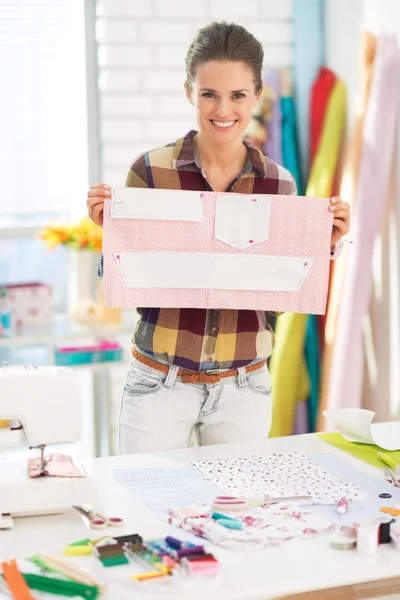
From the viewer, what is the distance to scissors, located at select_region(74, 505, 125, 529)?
1.68 m

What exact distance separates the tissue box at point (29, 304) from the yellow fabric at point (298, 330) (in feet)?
3.32

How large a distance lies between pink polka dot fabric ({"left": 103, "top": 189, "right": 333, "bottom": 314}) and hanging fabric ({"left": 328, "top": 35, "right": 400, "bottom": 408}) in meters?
1.31

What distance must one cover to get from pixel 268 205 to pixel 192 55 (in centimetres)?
42

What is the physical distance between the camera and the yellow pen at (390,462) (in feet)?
6.64

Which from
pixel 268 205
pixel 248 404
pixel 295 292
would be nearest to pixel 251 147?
pixel 268 205

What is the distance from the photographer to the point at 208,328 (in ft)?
7.47

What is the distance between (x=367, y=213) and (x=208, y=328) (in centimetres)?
153

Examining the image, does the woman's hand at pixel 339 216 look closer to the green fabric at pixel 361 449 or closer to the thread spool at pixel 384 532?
the green fabric at pixel 361 449

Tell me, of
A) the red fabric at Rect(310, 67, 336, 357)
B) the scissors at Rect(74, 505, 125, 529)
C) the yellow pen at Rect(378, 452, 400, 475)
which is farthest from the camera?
the red fabric at Rect(310, 67, 336, 357)

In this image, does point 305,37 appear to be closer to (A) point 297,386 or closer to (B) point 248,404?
(A) point 297,386

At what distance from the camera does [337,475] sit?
1.99 meters

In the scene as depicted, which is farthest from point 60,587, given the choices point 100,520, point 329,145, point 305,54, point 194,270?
point 305,54

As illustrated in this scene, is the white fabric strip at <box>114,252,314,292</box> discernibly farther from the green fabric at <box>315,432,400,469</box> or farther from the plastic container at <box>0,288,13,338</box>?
the plastic container at <box>0,288,13,338</box>

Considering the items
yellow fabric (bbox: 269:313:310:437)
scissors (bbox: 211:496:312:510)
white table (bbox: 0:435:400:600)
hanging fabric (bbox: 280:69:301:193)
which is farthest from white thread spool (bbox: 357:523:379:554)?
hanging fabric (bbox: 280:69:301:193)
